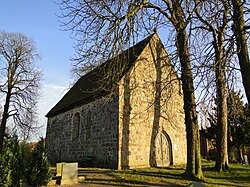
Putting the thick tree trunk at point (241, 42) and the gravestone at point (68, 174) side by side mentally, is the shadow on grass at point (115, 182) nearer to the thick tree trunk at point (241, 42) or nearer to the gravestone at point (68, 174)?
the gravestone at point (68, 174)

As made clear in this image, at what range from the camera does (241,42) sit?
6.97 meters

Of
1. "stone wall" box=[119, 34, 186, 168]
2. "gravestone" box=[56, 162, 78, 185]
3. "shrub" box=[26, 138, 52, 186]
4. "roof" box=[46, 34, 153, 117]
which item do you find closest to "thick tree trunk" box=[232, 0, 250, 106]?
"roof" box=[46, 34, 153, 117]

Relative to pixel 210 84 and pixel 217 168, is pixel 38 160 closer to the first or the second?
pixel 210 84

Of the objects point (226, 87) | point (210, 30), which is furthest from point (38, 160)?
point (210, 30)

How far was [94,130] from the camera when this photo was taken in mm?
16359

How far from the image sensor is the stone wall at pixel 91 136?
1455cm

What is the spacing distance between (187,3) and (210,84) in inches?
100

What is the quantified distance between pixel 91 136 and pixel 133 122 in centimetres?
Result: 356

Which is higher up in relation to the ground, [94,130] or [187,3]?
[187,3]

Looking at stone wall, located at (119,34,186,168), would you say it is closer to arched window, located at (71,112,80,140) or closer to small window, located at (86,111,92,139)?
small window, located at (86,111,92,139)

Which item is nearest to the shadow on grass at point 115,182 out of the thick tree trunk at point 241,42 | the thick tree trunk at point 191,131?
the thick tree trunk at point 191,131

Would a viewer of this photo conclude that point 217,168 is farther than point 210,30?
Yes

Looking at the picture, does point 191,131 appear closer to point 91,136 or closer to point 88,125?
point 91,136

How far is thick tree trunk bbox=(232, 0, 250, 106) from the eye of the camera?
6785 mm
